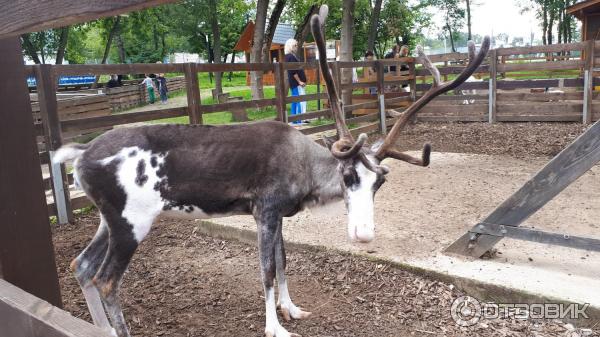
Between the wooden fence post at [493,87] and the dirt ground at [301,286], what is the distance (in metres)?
6.41

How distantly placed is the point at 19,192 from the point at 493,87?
11.6 metres

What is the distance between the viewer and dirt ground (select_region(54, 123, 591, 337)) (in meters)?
3.38

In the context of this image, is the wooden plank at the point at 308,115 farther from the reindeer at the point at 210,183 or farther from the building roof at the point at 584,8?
the building roof at the point at 584,8

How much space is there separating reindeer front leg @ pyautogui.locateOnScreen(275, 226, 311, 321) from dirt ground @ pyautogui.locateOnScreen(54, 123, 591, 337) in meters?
0.07

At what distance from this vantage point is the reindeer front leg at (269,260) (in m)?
3.24

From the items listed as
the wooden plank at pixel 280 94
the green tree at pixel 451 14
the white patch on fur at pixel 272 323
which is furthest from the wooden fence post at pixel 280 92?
the green tree at pixel 451 14

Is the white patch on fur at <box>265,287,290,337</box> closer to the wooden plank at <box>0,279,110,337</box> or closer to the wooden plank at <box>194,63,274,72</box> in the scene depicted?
the wooden plank at <box>0,279,110,337</box>

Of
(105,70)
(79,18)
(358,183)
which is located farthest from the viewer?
(105,70)

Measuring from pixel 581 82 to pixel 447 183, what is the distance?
7036mm

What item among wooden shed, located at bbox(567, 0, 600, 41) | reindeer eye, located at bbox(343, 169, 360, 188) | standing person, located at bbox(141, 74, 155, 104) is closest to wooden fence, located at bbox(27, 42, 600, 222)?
reindeer eye, located at bbox(343, 169, 360, 188)

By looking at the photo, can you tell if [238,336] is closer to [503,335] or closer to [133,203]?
[133,203]

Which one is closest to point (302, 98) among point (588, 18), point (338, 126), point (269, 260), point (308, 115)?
point (308, 115)

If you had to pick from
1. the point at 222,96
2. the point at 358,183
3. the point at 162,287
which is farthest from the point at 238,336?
the point at 222,96

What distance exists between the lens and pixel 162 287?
4.07 meters
